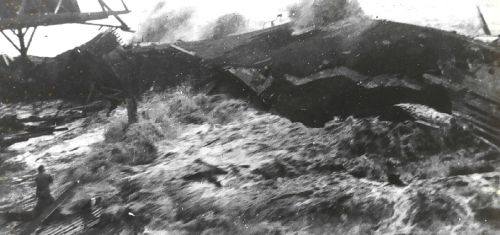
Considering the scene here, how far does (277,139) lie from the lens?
7.10 metres

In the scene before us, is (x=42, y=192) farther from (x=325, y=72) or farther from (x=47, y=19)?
(x=325, y=72)

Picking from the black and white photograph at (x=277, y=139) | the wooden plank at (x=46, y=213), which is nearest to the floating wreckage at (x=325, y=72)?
A: the black and white photograph at (x=277, y=139)

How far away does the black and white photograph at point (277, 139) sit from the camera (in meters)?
5.05

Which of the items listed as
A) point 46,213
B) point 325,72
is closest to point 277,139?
point 325,72

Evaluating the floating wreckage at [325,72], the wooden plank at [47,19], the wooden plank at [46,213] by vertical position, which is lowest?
the wooden plank at [46,213]

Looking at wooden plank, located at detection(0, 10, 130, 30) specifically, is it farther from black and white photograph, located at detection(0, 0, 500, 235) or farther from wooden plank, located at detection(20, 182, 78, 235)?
wooden plank, located at detection(20, 182, 78, 235)

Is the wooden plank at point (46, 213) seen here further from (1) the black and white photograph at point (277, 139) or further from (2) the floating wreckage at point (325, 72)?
(2) the floating wreckage at point (325, 72)

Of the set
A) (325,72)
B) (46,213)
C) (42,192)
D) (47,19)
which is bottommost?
(46,213)

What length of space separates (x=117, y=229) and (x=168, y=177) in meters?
1.28

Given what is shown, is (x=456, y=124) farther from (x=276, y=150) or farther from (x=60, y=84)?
(x=60, y=84)

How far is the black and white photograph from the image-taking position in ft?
16.6

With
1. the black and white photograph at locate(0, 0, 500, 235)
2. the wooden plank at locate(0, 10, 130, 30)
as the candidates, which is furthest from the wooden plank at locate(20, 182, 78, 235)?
the wooden plank at locate(0, 10, 130, 30)

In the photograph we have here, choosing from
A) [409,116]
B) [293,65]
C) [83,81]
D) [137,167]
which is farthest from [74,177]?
[409,116]

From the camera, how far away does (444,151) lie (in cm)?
535
